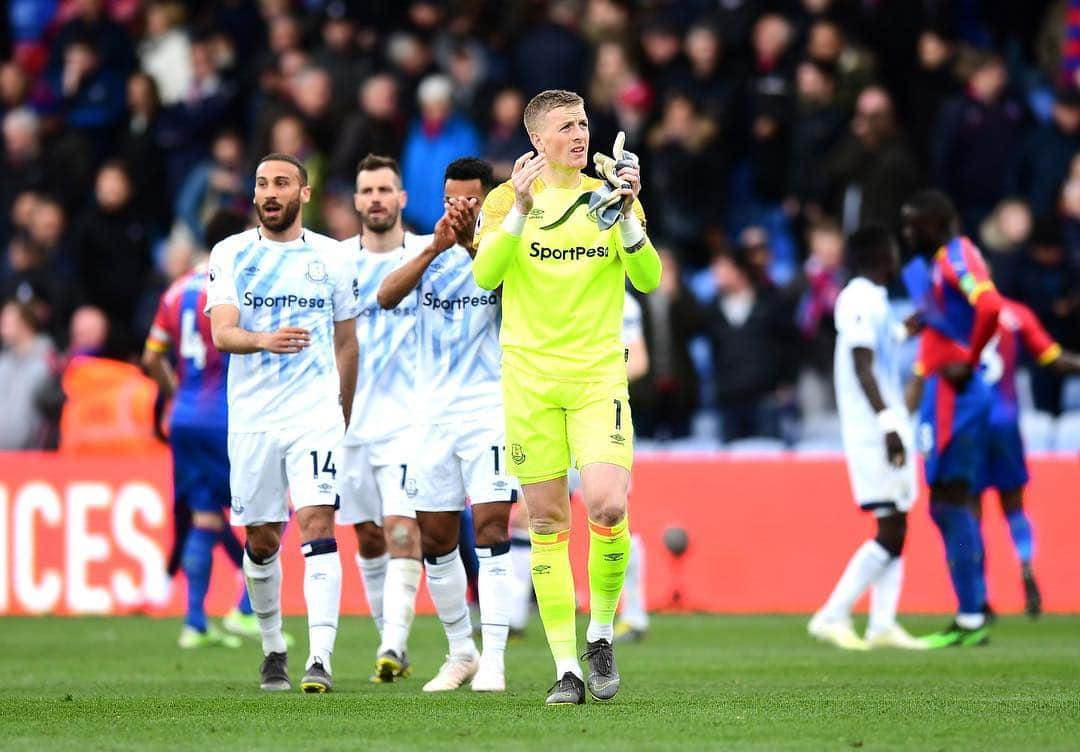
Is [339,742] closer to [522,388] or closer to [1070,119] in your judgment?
[522,388]

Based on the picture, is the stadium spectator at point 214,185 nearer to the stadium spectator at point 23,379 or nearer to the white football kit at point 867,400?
the stadium spectator at point 23,379

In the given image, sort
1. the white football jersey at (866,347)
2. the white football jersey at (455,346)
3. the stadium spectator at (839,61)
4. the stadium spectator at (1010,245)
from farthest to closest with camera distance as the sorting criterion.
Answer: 1. the stadium spectator at (839,61)
2. the stadium spectator at (1010,245)
3. the white football jersey at (866,347)
4. the white football jersey at (455,346)

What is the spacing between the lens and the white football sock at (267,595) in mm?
9797

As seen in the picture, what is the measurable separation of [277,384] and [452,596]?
55.2 inches

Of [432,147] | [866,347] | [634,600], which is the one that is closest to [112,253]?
[432,147]

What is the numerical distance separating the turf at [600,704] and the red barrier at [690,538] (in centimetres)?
206

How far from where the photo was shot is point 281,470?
381 inches

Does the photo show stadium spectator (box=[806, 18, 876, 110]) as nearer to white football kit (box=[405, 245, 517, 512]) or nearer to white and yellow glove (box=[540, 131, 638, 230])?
white football kit (box=[405, 245, 517, 512])

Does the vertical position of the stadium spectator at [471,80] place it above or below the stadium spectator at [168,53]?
below

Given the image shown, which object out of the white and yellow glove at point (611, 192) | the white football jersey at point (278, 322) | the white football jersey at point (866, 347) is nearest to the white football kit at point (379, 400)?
the white football jersey at point (278, 322)

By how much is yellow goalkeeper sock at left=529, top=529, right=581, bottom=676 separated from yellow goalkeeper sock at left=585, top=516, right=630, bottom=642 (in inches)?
4.8

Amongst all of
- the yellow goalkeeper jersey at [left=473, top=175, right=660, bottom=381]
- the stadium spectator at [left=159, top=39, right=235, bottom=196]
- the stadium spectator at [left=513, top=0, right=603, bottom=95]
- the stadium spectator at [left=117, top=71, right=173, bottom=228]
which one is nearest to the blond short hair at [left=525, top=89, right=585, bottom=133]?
the yellow goalkeeper jersey at [left=473, top=175, right=660, bottom=381]

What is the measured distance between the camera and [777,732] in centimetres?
753

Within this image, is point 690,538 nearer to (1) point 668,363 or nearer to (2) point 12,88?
(1) point 668,363
